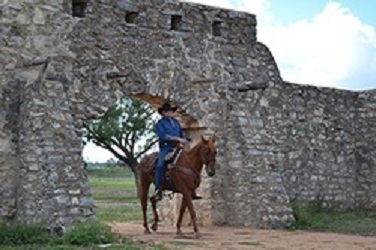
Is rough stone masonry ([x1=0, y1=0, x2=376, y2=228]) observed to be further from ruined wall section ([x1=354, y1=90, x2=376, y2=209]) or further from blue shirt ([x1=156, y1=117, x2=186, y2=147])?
blue shirt ([x1=156, y1=117, x2=186, y2=147])

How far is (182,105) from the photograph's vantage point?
13336 millimetres

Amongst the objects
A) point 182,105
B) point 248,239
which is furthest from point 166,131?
point 248,239

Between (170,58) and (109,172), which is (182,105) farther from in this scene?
(109,172)

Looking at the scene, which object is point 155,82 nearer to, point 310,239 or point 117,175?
point 310,239

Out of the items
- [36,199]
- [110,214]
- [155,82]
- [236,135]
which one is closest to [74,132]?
[36,199]

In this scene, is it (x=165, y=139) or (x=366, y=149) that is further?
(x=366, y=149)

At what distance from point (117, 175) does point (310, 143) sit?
43753 millimetres

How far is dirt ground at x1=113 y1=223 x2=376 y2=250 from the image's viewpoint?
10.2 m

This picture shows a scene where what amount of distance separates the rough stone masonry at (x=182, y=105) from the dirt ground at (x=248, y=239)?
3.34 feet

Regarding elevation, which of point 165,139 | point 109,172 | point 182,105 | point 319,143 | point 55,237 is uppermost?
point 182,105

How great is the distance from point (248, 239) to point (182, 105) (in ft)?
10.7

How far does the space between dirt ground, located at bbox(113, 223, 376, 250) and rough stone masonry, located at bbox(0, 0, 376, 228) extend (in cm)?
102

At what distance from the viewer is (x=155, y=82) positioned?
1290 cm

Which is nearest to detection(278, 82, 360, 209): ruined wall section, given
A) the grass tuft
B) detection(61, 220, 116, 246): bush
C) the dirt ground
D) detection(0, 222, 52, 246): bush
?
the grass tuft
